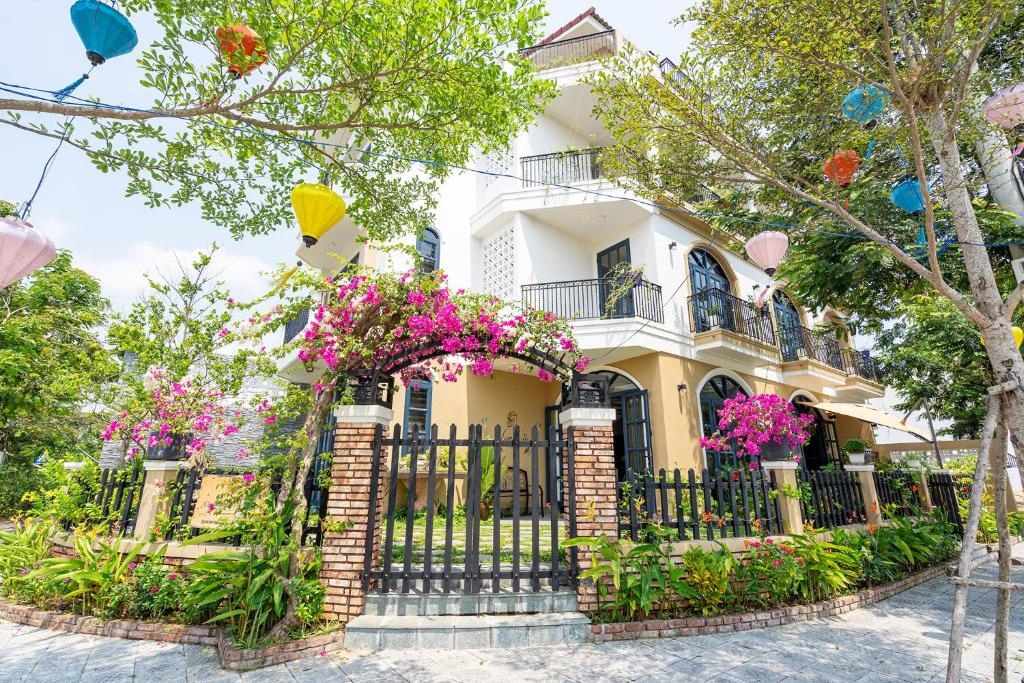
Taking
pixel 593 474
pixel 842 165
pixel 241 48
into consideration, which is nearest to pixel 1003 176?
pixel 842 165

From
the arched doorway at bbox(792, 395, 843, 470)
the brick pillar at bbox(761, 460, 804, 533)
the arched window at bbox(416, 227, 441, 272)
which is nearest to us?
the brick pillar at bbox(761, 460, 804, 533)

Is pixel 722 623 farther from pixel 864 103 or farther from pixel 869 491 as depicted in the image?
pixel 864 103

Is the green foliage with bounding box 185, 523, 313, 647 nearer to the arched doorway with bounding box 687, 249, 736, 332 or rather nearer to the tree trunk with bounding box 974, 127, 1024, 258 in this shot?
the tree trunk with bounding box 974, 127, 1024, 258

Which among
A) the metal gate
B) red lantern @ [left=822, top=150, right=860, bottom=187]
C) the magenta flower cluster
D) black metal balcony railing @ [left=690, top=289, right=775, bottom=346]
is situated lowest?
the metal gate

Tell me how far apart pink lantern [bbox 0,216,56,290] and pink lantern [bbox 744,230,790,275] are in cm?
722

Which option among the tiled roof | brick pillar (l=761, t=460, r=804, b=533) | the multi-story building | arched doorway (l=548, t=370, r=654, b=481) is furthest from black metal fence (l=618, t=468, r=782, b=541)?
the tiled roof

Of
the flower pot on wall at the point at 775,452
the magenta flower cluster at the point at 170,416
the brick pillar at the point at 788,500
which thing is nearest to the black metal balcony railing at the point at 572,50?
the flower pot on wall at the point at 775,452

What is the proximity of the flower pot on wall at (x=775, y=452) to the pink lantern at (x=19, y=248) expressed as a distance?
23.1 ft

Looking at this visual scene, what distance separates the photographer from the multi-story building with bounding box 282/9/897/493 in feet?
31.5

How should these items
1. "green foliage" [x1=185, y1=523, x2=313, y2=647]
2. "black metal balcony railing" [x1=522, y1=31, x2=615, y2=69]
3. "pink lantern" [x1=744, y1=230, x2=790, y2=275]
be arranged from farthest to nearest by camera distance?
"black metal balcony railing" [x1=522, y1=31, x2=615, y2=69]
"pink lantern" [x1=744, y1=230, x2=790, y2=275]
"green foliage" [x1=185, y1=523, x2=313, y2=647]

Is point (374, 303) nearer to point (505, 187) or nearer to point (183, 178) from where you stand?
point (183, 178)

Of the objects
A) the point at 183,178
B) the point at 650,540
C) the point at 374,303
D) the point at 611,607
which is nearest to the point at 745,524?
the point at 650,540

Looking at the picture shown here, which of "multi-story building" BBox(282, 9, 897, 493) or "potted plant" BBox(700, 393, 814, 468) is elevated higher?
"multi-story building" BBox(282, 9, 897, 493)

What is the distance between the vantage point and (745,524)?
516 cm
